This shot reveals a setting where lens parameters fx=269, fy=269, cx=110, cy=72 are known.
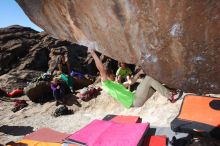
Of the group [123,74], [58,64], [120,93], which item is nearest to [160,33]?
[120,93]

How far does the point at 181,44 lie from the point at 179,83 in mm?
168

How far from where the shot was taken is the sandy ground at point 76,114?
857cm

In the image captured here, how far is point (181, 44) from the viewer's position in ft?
3.04

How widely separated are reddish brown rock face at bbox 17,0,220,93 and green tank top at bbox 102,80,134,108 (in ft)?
27.3

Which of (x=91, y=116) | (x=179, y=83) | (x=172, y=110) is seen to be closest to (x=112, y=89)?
(x=91, y=116)

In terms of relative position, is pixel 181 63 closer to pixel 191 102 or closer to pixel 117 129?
pixel 191 102

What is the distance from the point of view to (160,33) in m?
0.95

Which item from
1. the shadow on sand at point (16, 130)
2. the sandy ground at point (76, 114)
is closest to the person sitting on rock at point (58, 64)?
the sandy ground at point (76, 114)

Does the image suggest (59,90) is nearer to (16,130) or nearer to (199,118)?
(16,130)

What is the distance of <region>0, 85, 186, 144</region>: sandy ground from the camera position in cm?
857

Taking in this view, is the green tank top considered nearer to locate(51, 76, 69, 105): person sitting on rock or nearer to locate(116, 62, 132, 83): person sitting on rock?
locate(116, 62, 132, 83): person sitting on rock

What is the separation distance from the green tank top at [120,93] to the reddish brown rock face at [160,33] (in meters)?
8.32

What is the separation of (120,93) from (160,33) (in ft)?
29.7

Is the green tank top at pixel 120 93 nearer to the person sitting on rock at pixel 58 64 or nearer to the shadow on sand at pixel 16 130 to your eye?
the shadow on sand at pixel 16 130
